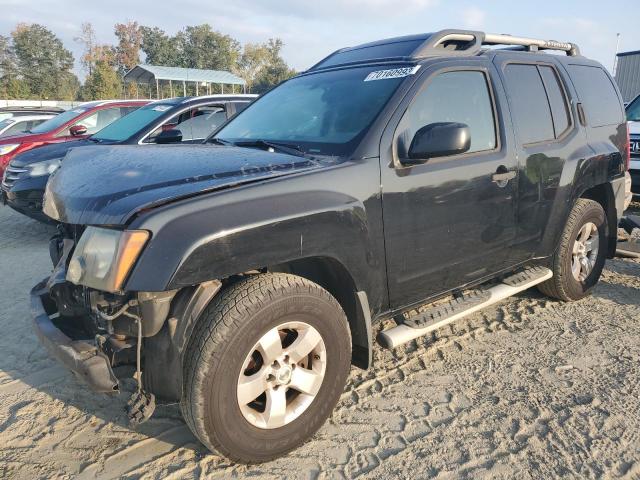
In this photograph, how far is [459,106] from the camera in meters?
3.29

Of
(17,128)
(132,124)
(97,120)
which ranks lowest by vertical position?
(132,124)

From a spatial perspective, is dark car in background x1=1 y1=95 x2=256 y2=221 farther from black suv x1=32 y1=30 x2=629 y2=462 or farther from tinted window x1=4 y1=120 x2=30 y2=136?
tinted window x1=4 y1=120 x2=30 y2=136

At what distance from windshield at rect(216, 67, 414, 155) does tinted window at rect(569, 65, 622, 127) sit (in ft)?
6.53

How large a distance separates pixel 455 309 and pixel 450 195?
751 millimetres

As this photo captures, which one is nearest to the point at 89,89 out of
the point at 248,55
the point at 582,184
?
the point at 248,55

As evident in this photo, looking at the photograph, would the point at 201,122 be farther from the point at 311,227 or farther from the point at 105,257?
the point at 105,257

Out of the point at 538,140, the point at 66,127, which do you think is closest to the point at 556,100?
the point at 538,140

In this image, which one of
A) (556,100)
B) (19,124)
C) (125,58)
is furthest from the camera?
(125,58)

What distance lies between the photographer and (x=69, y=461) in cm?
252

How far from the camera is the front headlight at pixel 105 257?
6.76ft

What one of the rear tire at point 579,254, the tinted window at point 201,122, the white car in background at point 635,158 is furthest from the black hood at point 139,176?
the white car in background at point 635,158

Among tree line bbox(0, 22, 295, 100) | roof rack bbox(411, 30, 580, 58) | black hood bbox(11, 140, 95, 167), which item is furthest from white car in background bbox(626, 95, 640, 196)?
tree line bbox(0, 22, 295, 100)

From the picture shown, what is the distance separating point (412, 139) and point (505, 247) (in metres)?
1.16

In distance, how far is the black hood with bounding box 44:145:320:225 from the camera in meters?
2.20
